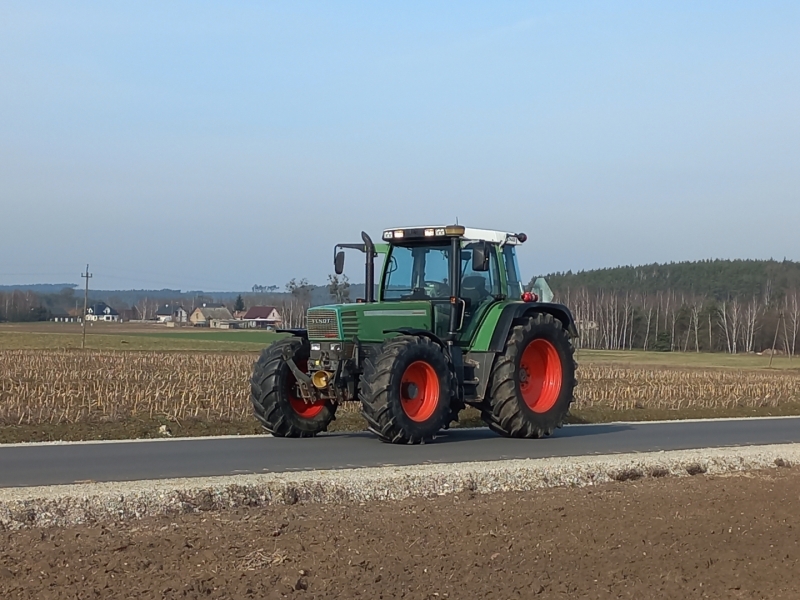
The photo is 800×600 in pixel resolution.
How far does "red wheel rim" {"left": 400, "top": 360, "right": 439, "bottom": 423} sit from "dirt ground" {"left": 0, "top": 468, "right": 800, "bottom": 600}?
3955mm

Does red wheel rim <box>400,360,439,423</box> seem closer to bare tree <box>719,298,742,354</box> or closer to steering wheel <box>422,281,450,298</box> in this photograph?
steering wheel <box>422,281,450,298</box>

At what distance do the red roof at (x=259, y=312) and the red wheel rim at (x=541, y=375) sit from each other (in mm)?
129451

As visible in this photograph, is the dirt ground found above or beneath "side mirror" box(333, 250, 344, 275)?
beneath

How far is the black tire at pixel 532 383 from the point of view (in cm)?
1438

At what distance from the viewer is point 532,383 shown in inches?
610

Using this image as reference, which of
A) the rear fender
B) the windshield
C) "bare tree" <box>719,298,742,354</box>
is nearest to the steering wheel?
the windshield

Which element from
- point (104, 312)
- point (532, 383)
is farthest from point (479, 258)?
point (104, 312)

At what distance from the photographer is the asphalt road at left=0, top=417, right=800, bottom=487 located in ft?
35.1

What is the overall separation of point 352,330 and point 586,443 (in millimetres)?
3614

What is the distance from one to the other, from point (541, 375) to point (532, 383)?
212 millimetres

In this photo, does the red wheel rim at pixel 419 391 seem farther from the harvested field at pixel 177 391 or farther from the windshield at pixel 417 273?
the harvested field at pixel 177 391

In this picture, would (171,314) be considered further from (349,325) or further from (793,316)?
(349,325)

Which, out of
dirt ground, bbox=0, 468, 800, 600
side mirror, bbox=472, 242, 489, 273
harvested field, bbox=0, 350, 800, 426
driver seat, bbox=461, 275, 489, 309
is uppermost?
side mirror, bbox=472, 242, 489, 273

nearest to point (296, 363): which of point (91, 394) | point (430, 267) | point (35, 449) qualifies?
point (430, 267)
